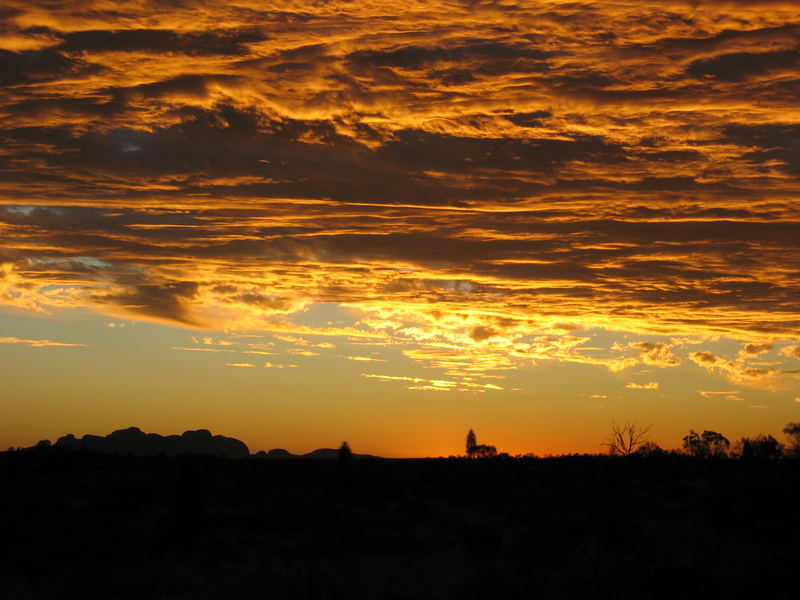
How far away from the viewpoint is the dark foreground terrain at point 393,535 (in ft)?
61.2

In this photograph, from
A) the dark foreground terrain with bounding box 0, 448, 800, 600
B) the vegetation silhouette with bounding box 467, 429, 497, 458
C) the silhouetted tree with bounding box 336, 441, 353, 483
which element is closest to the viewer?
the dark foreground terrain with bounding box 0, 448, 800, 600

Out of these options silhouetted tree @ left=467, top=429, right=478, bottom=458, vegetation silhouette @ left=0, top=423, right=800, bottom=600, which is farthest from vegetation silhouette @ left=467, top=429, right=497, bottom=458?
vegetation silhouette @ left=0, top=423, right=800, bottom=600

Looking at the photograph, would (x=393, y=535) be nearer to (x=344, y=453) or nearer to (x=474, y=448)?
(x=344, y=453)

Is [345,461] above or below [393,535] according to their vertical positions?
above

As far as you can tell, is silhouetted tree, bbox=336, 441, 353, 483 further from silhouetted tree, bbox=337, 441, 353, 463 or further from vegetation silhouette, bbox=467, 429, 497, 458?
vegetation silhouette, bbox=467, 429, 497, 458

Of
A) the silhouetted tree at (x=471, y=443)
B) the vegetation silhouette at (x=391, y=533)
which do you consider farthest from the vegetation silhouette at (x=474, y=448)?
the vegetation silhouette at (x=391, y=533)

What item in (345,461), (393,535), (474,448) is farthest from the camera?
(474,448)

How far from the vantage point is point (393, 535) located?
2762cm

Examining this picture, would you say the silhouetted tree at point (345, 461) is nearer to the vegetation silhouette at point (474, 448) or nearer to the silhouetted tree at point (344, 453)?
the silhouetted tree at point (344, 453)

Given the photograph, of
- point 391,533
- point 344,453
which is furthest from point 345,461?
point 391,533

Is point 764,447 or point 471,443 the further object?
point 471,443


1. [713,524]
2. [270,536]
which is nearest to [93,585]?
[270,536]

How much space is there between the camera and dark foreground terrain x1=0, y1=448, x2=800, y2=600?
18.6 meters

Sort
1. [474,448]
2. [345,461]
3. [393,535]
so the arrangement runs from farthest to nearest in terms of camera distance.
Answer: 1. [474,448]
2. [345,461]
3. [393,535]
